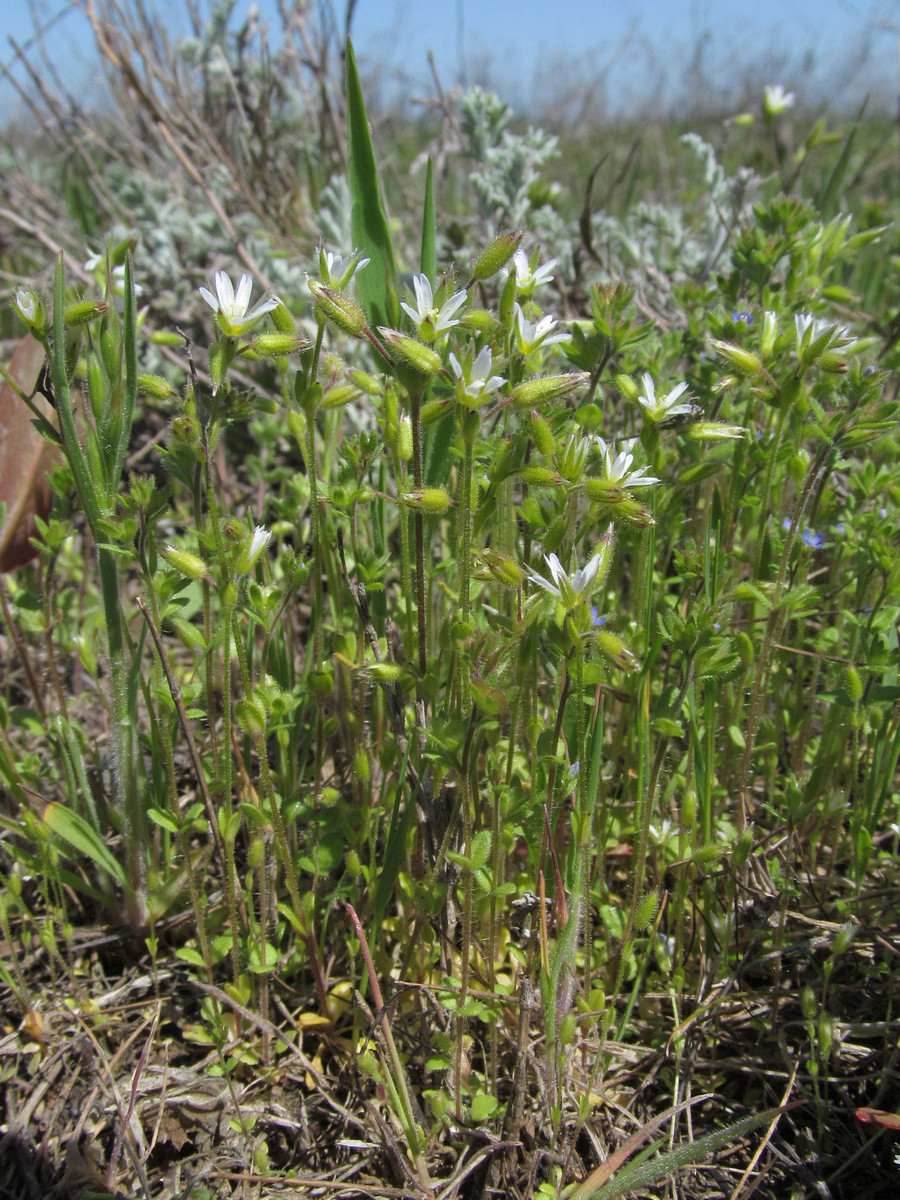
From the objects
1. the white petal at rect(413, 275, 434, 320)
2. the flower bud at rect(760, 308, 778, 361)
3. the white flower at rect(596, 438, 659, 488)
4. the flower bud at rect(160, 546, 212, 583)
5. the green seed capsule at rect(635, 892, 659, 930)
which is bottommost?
the green seed capsule at rect(635, 892, 659, 930)

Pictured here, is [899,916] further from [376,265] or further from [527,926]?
[376,265]

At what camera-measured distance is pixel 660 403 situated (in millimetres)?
1565

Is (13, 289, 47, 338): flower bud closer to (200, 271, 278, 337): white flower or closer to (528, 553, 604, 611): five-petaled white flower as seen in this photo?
(200, 271, 278, 337): white flower

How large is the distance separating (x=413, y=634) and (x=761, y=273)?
4.09ft

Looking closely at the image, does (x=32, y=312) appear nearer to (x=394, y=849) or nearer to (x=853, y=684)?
(x=394, y=849)

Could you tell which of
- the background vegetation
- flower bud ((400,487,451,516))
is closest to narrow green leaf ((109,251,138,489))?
the background vegetation

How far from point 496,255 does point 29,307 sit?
0.80 m

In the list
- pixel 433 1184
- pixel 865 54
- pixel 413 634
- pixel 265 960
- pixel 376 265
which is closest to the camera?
pixel 433 1184

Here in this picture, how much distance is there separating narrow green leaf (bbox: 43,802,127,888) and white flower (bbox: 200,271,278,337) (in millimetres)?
950

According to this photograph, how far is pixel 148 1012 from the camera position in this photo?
Result: 1684mm

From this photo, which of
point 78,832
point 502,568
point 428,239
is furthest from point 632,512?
point 78,832

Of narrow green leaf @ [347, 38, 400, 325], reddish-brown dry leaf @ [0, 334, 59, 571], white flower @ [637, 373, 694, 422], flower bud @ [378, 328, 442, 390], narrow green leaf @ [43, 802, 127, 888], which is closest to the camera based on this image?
flower bud @ [378, 328, 442, 390]

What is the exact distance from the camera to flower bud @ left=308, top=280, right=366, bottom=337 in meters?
1.32

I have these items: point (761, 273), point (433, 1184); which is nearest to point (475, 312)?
point (761, 273)
